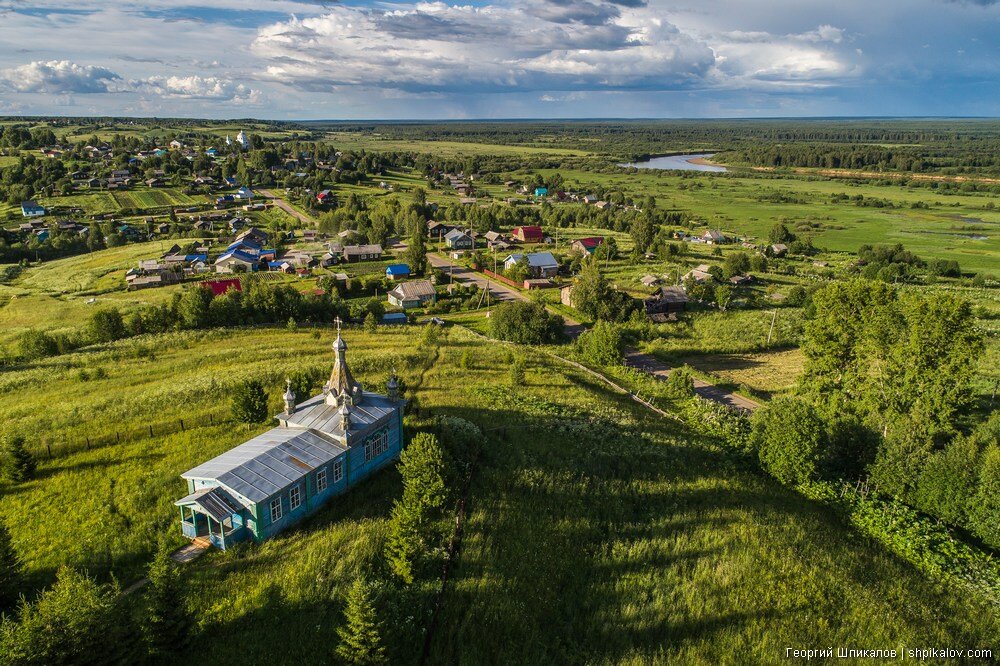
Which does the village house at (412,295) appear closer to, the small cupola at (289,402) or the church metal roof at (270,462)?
the small cupola at (289,402)

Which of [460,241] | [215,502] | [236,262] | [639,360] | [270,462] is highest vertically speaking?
[460,241]

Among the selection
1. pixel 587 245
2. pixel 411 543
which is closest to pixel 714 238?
pixel 587 245

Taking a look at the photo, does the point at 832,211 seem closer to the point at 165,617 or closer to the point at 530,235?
the point at 530,235

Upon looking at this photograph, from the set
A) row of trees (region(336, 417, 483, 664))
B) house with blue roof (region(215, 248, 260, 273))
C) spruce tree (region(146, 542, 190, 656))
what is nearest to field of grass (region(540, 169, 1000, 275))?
house with blue roof (region(215, 248, 260, 273))

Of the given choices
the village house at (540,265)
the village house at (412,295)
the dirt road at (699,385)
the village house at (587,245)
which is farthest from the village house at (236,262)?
the dirt road at (699,385)

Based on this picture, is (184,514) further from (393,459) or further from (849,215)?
(849,215)

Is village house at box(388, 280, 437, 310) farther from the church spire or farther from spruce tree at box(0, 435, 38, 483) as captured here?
spruce tree at box(0, 435, 38, 483)
